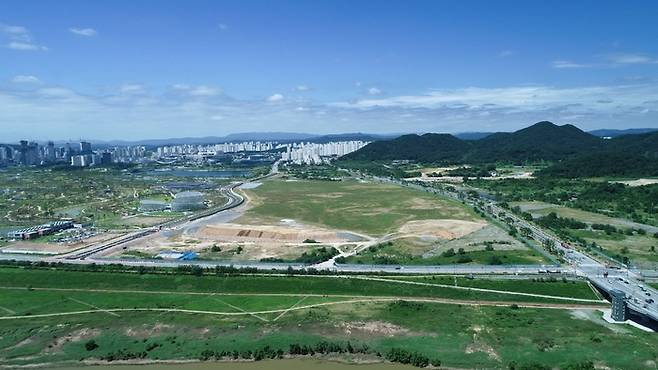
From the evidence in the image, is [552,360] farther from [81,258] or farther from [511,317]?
[81,258]

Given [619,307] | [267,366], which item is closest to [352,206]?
[619,307]

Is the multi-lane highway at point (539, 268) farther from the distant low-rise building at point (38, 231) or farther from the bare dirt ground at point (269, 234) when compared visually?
the distant low-rise building at point (38, 231)

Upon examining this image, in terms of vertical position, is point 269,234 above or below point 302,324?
above

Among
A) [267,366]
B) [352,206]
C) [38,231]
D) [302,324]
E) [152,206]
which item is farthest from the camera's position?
[152,206]

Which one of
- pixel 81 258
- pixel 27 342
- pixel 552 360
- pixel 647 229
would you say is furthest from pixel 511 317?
pixel 81 258

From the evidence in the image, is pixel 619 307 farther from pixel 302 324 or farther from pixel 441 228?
pixel 441 228
